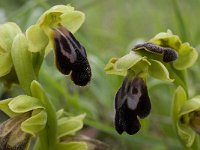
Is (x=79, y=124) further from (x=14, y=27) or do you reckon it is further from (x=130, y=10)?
(x=130, y=10)

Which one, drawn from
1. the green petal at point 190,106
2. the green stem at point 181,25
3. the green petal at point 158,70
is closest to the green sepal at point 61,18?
the green petal at point 158,70

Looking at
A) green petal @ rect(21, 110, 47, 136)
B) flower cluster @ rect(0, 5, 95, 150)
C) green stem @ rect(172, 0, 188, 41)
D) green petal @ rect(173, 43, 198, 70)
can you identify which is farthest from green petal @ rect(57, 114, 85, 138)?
green stem @ rect(172, 0, 188, 41)

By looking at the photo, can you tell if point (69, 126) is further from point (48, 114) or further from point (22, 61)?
point (22, 61)

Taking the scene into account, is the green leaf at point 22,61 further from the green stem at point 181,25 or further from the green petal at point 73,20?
the green stem at point 181,25


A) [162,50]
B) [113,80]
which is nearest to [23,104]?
[162,50]

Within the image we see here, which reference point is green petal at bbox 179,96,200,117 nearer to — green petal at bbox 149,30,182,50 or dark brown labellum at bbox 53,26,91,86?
green petal at bbox 149,30,182,50

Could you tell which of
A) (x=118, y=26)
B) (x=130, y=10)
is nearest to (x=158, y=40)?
(x=118, y=26)
